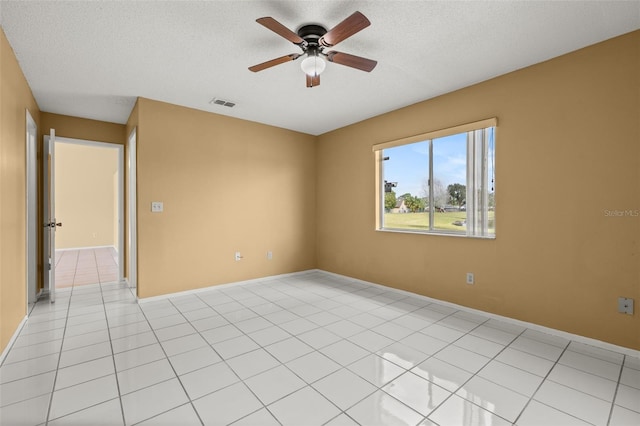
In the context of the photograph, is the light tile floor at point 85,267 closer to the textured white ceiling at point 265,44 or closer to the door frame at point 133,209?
the door frame at point 133,209

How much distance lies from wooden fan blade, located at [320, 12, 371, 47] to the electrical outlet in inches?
117

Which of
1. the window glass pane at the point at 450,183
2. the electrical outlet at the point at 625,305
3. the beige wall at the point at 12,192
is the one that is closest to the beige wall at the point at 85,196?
the beige wall at the point at 12,192

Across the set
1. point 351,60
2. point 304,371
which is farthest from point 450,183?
point 304,371

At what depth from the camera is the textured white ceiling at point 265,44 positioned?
210 cm

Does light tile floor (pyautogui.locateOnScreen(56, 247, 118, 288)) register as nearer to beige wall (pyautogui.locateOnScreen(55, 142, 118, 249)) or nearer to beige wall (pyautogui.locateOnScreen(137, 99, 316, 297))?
beige wall (pyautogui.locateOnScreen(55, 142, 118, 249))

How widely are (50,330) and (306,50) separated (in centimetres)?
362

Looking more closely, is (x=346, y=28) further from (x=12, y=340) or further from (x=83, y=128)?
(x=83, y=128)

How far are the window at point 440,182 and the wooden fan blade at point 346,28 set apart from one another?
203 cm

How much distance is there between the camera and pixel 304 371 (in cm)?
218

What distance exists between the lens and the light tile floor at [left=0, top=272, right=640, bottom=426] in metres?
1.73

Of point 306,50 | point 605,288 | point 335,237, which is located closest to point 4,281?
point 306,50

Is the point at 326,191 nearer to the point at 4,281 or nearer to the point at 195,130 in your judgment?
the point at 195,130

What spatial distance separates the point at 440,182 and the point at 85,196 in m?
9.75

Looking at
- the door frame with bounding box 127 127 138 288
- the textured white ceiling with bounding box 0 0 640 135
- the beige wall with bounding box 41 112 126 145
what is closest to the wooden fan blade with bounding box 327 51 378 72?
the textured white ceiling with bounding box 0 0 640 135
